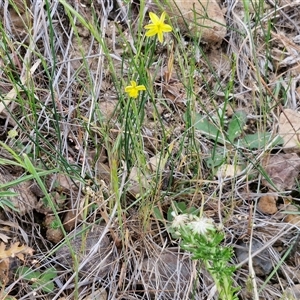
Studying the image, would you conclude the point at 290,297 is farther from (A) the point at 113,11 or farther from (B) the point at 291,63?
(A) the point at 113,11

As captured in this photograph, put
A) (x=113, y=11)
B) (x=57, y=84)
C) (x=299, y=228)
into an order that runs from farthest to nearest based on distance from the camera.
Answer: (x=113, y=11) → (x=57, y=84) → (x=299, y=228)

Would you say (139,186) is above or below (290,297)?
above

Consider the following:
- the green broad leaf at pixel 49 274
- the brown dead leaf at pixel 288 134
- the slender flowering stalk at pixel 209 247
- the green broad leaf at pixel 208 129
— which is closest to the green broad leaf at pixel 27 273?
the green broad leaf at pixel 49 274

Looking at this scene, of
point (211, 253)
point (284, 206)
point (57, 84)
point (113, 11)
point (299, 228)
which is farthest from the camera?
point (113, 11)

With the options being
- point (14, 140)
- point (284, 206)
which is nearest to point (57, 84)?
point (14, 140)

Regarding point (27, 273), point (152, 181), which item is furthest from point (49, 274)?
point (152, 181)

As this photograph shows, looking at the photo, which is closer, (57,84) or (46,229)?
(46,229)

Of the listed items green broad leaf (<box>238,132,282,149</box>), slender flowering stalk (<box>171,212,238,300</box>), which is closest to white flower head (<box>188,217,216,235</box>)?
slender flowering stalk (<box>171,212,238,300</box>)
